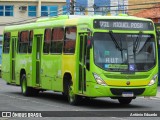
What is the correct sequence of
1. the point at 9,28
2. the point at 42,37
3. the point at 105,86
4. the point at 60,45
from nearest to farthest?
1. the point at 105,86
2. the point at 60,45
3. the point at 42,37
4. the point at 9,28

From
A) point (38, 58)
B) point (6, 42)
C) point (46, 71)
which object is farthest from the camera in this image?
point (6, 42)

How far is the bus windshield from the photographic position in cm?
2028

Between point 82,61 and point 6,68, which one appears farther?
point 6,68

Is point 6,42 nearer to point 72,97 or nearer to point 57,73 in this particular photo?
point 57,73

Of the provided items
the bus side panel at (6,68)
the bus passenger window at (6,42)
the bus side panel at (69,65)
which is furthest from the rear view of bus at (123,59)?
the bus passenger window at (6,42)

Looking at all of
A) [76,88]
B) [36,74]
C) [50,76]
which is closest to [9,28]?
[36,74]

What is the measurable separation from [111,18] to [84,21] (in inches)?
35.1

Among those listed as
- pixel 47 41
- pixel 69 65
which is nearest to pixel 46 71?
pixel 47 41

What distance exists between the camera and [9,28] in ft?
100.0

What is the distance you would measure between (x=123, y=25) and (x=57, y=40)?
3.42m

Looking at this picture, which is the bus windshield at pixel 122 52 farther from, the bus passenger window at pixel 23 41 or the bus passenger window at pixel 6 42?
the bus passenger window at pixel 6 42

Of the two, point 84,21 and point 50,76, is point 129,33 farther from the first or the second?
point 50,76

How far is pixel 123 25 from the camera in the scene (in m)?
20.8

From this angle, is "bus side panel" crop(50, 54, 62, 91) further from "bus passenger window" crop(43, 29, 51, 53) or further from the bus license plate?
the bus license plate
